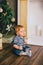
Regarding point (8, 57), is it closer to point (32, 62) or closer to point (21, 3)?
point (32, 62)

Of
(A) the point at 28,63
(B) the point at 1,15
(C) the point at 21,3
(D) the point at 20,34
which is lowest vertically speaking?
(A) the point at 28,63

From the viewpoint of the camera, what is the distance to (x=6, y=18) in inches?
123

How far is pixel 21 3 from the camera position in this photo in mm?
3367

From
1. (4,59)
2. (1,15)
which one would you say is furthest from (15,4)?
(4,59)

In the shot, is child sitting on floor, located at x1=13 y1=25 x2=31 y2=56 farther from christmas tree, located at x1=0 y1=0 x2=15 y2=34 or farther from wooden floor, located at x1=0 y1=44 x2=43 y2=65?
christmas tree, located at x1=0 y1=0 x2=15 y2=34

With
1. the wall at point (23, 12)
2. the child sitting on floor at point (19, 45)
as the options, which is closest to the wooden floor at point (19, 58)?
the child sitting on floor at point (19, 45)

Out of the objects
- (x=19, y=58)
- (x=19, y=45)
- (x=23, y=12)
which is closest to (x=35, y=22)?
(x=23, y=12)

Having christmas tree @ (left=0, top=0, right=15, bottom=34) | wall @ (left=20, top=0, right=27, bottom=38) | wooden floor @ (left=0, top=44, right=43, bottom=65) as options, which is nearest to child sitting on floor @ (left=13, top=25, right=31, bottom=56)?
wooden floor @ (left=0, top=44, right=43, bottom=65)

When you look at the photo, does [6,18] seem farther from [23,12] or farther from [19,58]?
[19,58]

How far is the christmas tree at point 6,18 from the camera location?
10.2 feet

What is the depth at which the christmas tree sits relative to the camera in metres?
3.12

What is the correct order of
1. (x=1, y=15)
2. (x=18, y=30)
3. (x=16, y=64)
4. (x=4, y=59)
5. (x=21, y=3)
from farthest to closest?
(x=21, y=3)
(x=1, y=15)
(x=18, y=30)
(x=4, y=59)
(x=16, y=64)

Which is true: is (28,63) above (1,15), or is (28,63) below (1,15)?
below

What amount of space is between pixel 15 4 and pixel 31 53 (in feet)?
3.85
